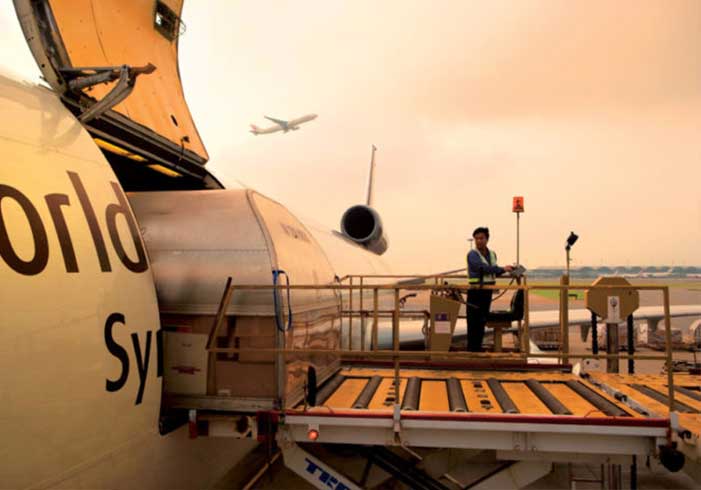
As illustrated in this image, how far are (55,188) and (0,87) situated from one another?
0.72 m

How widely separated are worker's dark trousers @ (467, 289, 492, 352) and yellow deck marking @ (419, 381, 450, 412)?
1.54 m

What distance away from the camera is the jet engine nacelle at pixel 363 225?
64.7 feet

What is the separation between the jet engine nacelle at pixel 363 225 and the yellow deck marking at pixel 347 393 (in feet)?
42.6

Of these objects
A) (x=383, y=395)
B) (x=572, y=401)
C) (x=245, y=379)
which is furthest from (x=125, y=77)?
(x=572, y=401)

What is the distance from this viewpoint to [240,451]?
5859 mm

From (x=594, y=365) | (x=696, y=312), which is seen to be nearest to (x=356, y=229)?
(x=696, y=312)

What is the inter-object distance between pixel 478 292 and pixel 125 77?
5460 millimetres

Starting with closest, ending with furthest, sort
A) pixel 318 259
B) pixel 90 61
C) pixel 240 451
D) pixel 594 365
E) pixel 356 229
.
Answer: pixel 90 61 < pixel 240 451 < pixel 318 259 < pixel 594 365 < pixel 356 229

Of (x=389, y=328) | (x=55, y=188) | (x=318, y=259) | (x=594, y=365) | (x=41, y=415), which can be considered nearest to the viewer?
(x=41, y=415)

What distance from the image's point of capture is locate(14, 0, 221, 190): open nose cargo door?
13.9 ft

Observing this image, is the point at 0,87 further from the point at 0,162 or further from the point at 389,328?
the point at 389,328

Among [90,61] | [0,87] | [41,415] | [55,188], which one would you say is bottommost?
[41,415]

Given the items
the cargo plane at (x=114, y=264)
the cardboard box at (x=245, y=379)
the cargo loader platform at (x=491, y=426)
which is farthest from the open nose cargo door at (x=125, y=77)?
the cargo loader platform at (x=491, y=426)

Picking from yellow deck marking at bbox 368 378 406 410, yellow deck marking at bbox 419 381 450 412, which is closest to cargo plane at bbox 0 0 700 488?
yellow deck marking at bbox 368 378 406 410
